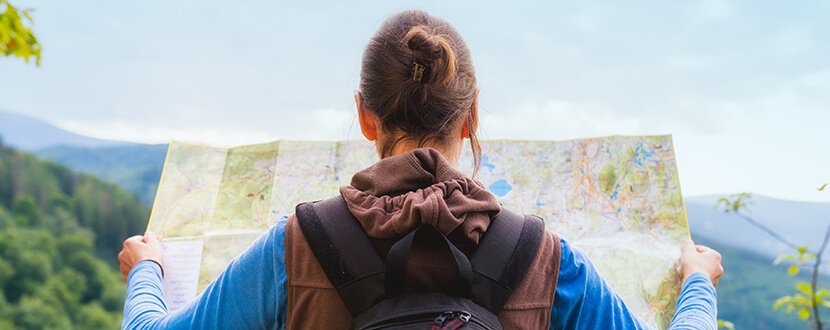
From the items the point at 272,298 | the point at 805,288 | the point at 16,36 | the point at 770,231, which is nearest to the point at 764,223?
the point at 770,231

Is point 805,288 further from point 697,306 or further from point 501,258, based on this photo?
point 501,258

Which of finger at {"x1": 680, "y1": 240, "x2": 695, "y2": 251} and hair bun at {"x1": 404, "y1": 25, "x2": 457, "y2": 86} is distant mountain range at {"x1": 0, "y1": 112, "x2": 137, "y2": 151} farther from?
finger at {"x1": 680, "y1": 240, "x2": 695, "y2": 251}

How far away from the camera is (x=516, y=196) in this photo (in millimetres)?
1588

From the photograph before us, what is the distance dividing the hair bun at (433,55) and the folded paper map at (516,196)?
52cm

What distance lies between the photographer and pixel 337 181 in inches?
65.6

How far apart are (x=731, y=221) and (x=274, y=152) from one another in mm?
1973

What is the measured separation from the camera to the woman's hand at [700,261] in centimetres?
123

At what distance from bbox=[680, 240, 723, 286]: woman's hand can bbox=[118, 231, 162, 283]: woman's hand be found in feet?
4.80

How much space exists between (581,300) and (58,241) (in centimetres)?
953

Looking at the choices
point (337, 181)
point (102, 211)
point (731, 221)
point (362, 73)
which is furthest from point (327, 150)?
point (102, 211)

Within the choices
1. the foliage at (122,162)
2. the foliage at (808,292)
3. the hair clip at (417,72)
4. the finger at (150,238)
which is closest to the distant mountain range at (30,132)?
the foliage at (122,162)

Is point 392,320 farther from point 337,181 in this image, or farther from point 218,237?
point 218,237

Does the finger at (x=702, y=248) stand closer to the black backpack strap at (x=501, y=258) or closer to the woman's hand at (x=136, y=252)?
the black backpack strap at (x=501, y=258)

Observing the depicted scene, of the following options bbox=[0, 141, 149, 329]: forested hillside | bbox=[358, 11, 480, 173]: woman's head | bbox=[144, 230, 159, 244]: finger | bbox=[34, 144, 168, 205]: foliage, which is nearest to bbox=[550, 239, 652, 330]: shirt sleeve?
bbox=[358, 11, 480, 173]: woman's head
